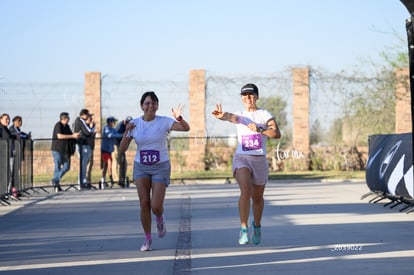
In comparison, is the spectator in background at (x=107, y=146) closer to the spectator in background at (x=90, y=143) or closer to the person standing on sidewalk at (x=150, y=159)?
the spectator in background at (x=90, y=143)

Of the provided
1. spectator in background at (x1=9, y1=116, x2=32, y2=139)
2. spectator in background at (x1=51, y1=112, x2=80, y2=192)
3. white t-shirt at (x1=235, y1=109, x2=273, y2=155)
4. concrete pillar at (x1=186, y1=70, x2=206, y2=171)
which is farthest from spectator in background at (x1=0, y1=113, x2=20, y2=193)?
concrete pillar at (x1=186, y1=70, x2=206, y2=171)

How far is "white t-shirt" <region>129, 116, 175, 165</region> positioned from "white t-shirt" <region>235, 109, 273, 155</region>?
82 cm

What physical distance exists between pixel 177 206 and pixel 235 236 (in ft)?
19.2

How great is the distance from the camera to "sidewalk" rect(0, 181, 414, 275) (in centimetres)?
979

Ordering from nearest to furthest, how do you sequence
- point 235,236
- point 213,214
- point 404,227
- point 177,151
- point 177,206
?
point 235,236 → point 404,227 → point 213,214 → point 177,206 → point 177,151

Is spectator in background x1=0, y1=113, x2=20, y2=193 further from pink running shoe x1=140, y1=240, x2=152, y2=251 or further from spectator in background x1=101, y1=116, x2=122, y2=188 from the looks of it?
pink running shoe x1=140, y1=240, x2=152, y2=251

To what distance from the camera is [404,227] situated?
1343 centimetres

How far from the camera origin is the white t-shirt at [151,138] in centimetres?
1141

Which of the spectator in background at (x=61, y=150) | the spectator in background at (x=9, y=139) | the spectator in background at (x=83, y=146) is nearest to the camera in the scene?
the spectator in background at (x=9, y=139)

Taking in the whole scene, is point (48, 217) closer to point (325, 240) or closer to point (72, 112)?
point (325, 240)

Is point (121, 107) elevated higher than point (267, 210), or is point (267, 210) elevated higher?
point (121, 107)

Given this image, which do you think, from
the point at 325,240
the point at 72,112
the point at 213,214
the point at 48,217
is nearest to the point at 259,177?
the point at 325,240

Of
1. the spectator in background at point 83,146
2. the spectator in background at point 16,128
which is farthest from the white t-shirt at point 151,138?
the spectator in background at point 83,146

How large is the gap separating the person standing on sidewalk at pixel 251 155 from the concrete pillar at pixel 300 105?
74.7 ft
